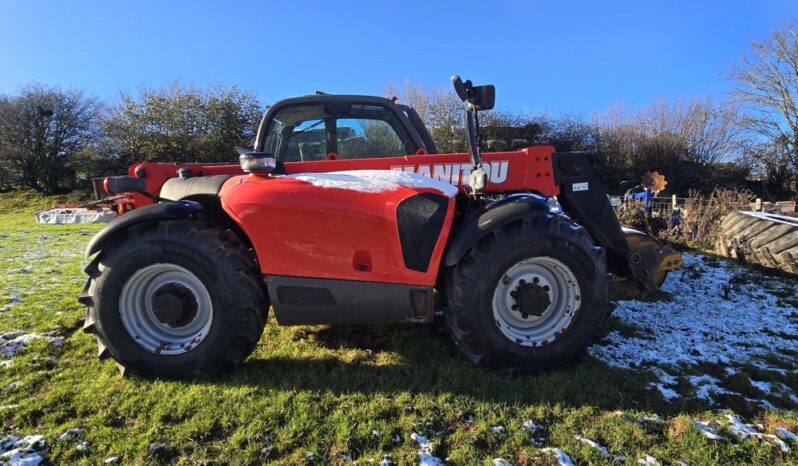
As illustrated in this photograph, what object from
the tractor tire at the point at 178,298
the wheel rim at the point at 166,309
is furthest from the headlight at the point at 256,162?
the wheel rim at the point at 166,309

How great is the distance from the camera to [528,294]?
330 centimetres

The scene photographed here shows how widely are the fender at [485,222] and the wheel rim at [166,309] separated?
177 cm

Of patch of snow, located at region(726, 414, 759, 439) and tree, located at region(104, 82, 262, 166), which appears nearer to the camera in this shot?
patch of snow, located at region(726, 414, 759, 439)

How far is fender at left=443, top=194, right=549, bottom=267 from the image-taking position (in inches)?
126

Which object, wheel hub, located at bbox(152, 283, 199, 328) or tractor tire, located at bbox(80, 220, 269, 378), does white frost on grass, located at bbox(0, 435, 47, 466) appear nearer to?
tractor tire, located at bbox(80, 220, 269, 378)

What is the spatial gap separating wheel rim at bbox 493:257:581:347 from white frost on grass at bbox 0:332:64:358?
3.79 metres

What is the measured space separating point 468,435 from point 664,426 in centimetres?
117

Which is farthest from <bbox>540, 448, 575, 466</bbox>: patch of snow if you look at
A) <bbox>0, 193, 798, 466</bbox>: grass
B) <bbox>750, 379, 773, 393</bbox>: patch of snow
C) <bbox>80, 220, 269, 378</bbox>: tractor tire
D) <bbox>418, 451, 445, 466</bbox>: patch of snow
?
<bbox>80, 220, 269, 378</bbox>: tractor tire

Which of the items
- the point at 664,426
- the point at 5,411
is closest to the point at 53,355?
the point at 5,411

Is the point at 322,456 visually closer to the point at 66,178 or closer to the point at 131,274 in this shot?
the point at 131,274

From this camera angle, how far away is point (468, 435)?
104 inches

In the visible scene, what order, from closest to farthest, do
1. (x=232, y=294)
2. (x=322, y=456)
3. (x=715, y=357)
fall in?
(x=322, y=456)
(x=232, y=294)
(x=715, y=357)

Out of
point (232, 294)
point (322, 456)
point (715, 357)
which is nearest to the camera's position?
point (322, 456)

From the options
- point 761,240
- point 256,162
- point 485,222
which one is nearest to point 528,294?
point 485,222
